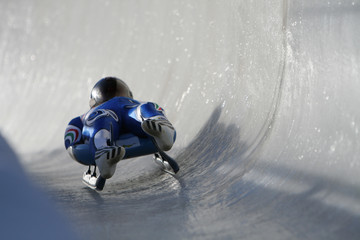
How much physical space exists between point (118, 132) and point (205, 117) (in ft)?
2.52

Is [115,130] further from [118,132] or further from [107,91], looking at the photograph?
[107,91]

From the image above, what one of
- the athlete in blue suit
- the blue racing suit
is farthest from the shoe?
the blue racing suit

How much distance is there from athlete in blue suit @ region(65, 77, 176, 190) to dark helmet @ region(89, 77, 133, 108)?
0.37 feet

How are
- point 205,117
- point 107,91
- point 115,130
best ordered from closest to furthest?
point 115,130 → point 107,91 → point 205,117

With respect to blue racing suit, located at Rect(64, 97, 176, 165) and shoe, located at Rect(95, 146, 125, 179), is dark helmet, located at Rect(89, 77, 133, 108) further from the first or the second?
shoe, located at Rect(95, 146, 125, 179)

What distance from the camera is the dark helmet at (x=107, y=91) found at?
3045 millimetres

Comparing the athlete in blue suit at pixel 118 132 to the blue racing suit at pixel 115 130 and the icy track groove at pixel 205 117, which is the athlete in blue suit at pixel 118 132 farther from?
the icy track groove at pixel 205 117

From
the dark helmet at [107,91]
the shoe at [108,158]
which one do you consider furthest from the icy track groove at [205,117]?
the dark helmet at [107,91]

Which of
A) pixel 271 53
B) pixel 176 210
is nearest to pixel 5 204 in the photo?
pixel 176 210

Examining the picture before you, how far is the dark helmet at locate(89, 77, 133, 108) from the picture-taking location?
9.99 ft

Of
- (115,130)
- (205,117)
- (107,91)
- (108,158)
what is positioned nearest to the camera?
(108,158)

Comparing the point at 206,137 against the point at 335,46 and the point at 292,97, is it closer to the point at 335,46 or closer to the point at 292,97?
the point at 292,97

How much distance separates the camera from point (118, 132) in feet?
8.98

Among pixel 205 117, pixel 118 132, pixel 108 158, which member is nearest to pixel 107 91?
pixel 118 132
